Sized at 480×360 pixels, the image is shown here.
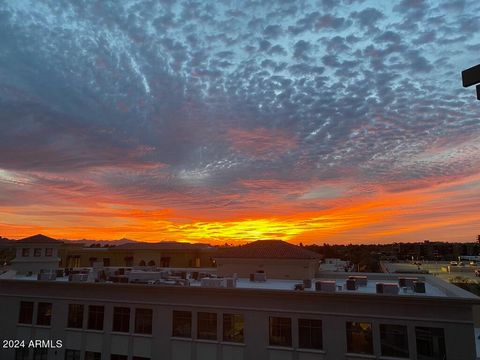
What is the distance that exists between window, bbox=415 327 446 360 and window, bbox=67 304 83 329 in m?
26.8

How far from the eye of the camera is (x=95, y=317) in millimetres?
33281

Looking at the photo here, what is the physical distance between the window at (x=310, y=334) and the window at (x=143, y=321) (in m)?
12.3

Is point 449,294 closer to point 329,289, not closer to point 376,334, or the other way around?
point 376,334

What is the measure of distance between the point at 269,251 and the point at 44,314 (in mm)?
21780

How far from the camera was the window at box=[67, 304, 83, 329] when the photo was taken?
33.8 metres

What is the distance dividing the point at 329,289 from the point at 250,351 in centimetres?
734

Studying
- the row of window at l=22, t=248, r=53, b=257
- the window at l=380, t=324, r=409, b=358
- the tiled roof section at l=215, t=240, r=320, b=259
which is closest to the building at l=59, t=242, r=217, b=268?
the row of window at l=22, t=248, r=53, b=257

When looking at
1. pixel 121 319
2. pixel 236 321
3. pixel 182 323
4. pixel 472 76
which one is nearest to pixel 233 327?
pixel 236 321

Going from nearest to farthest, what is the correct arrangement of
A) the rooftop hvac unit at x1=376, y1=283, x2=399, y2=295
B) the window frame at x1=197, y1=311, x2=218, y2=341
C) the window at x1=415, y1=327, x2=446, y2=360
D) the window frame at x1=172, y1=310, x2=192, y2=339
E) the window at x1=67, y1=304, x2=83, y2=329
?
the window at x1=415, y1=327, x2=446, y2=360, the rooftop hvac unit at x1=376, y1=283, x2=399, y2=295, the window frame at x1=197, y1=311, x2=218, y2=341, the window frame at x1=172, y1=310, x2=192, y2=339, the window at x1=67, y1=304, x2=83, y2=329

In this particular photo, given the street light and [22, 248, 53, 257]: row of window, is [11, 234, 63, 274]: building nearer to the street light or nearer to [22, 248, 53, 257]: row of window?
[22, 248, 53, 257]: row of window

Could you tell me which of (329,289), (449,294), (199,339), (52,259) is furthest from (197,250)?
(449,294)

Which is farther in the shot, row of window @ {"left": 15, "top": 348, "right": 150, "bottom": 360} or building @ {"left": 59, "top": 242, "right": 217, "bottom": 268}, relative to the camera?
building @ {"left": 59, "top": 242, "right": 217, "bottom": 268}

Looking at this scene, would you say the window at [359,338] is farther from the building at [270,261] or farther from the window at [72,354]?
the window at [72,354]

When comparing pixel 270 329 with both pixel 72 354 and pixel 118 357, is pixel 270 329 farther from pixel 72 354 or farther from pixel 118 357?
pixel 72 354
